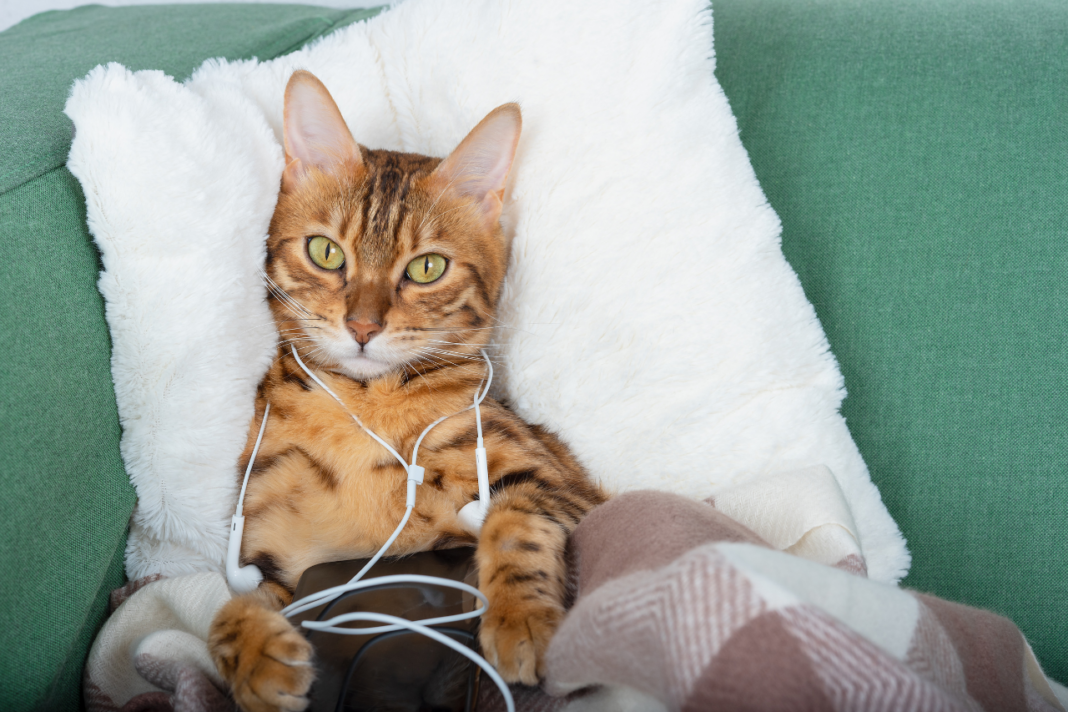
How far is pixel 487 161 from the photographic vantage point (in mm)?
1137

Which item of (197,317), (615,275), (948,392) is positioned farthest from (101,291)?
(948,392)

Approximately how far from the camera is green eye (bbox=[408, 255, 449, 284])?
1151 mm

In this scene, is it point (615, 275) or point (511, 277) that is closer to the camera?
point (615, 275)

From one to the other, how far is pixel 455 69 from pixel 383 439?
69 centimetres

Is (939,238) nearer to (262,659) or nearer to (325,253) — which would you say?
(325,253)

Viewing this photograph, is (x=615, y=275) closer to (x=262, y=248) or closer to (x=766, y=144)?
(x=766, y=144)

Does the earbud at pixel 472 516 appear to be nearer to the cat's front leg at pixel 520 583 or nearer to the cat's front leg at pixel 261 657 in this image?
Answer: the cat's front leg at pixel 520 583

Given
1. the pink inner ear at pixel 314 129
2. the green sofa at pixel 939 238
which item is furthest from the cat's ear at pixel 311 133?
the green sofa at pixel 939 238

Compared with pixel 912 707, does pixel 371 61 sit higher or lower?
higher

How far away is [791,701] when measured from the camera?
1.65 feet

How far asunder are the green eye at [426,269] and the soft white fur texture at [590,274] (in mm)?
145

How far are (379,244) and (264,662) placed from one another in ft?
2.22

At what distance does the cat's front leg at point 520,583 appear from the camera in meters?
0.79

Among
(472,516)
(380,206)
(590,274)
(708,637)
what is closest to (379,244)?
(380,206)
